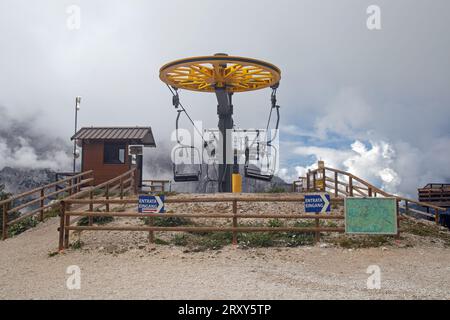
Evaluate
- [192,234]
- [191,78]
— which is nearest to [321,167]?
[191,78]

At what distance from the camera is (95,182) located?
22453 millimetres

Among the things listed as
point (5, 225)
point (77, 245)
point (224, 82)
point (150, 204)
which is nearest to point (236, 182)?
point (224, 82)

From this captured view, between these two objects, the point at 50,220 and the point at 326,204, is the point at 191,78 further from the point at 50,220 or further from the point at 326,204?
the point at 326,204

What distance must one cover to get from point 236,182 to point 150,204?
298 inches

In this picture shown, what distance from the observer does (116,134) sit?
2278 cm

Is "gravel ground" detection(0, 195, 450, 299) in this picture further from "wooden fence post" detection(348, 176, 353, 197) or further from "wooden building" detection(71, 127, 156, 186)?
"wooden building" detection(71, 127, 156, 186)

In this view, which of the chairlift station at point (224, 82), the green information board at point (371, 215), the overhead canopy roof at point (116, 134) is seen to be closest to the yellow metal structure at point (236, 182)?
the chairlift station at point (224, 82)

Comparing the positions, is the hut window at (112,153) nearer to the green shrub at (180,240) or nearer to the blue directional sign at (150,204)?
the blue directional sign at (150,204)

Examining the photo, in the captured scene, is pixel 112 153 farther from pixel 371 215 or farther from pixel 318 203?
pixel 371 215

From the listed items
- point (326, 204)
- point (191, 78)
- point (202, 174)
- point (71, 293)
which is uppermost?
point (191, 78)

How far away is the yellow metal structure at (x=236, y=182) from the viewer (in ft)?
58.5

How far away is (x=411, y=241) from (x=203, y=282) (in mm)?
6114

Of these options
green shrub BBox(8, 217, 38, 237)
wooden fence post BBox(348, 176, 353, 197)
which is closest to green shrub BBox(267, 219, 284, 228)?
wooden fence post BBox(348, 176, 353, 197)

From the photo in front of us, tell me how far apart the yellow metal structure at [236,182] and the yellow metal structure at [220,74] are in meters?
3.52
